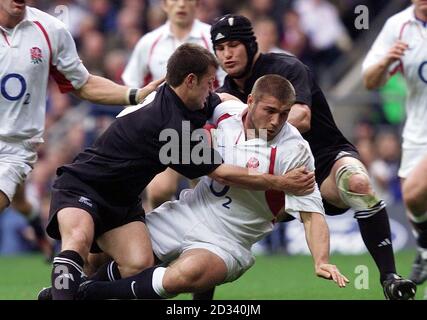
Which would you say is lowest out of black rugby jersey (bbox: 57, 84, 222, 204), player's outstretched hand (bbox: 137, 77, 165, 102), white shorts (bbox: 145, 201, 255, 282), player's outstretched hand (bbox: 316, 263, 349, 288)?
player's outstretched hand (bbox: 316, 263, 349, 288)

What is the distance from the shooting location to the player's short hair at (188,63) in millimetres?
6832

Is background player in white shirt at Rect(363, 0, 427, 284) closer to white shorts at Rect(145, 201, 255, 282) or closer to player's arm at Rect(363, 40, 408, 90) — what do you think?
player's arm at Rect(363, 40, 408, 90)

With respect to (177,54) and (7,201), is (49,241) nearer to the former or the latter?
(7,201)

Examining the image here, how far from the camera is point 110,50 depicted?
51.5ft

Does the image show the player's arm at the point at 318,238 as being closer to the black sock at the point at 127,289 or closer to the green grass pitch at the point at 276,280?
the black sock at the point at 127,289

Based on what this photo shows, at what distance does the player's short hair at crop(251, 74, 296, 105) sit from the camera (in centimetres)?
668

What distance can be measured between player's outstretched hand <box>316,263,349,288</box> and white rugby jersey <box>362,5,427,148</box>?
3126 mm

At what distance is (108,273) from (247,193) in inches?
42.1

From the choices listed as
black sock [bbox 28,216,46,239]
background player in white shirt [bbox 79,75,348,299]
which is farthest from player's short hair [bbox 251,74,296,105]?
black sock [bbox 28,216,46,239]

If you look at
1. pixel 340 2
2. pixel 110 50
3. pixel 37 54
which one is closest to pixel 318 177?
pixel 37 54

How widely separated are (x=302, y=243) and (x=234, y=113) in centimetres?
661

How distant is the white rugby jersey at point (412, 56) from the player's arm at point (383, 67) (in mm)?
142

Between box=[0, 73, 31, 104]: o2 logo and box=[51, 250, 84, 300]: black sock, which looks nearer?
box=[51, 250, 84, 300]: black sock
